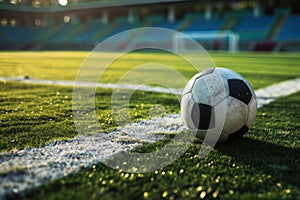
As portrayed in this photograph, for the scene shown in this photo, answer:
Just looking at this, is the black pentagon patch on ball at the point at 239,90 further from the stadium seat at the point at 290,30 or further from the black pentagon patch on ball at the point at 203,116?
the stadium seat at the point at 290,30

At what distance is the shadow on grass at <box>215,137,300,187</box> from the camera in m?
2.85

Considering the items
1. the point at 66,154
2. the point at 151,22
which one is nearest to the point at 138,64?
the point at 66,154

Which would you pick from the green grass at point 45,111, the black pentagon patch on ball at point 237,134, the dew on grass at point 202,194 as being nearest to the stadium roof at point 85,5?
the green grass at point 45,111

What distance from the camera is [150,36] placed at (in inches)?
1713

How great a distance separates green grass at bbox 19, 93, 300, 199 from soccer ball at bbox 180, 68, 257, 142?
0.60 feet

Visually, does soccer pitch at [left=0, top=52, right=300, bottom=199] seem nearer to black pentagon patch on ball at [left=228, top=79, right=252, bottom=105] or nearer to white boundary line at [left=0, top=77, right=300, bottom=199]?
white boundary line at [left=0, top=77, right=300, bottom=199]

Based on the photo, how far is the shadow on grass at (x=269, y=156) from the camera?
285 cm

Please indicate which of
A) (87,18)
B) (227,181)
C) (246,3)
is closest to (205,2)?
(246,3)

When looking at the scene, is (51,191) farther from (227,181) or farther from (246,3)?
(246,3)

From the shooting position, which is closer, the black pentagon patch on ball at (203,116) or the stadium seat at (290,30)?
the black pentagon patch on ball at (203,116)

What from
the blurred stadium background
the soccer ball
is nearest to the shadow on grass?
the soccer ball

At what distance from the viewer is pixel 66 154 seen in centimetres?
321

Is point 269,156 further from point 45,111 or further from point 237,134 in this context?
point 45,111

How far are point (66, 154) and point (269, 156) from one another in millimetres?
2024
